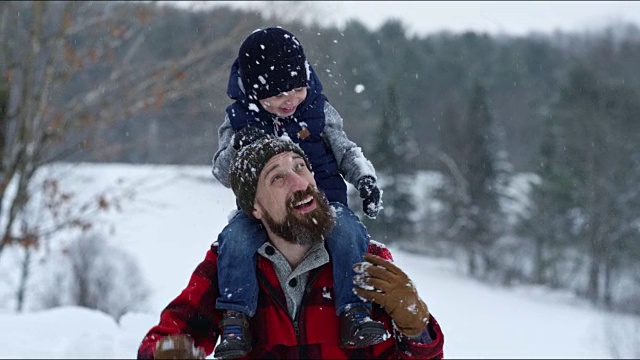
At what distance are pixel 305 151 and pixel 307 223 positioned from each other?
1.20 ft

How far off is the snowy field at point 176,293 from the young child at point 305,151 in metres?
0.73

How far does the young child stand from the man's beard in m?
0.08

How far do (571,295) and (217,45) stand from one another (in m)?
24.3

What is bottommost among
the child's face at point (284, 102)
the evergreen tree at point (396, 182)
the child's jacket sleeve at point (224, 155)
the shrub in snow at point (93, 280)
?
the child's jacket sleeve at point (224, 155)

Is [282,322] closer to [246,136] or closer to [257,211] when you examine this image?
[257,211]

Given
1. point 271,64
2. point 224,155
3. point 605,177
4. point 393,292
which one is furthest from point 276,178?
point 605,177

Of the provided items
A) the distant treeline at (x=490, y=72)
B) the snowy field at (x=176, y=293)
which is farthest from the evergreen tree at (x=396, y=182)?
the snowy field at (x=176, y=293)

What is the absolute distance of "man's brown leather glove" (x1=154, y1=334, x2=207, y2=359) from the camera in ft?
5.54

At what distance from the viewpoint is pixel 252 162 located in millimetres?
2072

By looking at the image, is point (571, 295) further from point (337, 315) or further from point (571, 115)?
point (337, 315)

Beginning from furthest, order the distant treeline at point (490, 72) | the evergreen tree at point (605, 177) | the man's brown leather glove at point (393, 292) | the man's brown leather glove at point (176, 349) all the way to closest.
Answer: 1. the evergreen tree at point (605, 177)
2. the distant treeline at point (490, 72)
3. the man's brown leather glove at point (393, 292)
4. the man's brown leather glove at point (176, 349)

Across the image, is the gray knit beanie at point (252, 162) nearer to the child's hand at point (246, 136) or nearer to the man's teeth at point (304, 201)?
the child's hand at point (246, 136)

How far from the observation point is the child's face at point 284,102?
2176 mm

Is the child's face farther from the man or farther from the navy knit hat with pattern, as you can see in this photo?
the man
